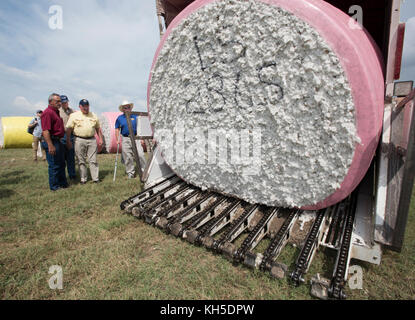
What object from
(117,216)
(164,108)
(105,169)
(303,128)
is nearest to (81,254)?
(117,216)

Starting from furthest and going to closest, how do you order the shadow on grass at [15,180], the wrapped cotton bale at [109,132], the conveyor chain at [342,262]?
the wrapped cotton bale at [109,132] < the shadow on grass at [15,180] < the conveyor chain at [342,262]

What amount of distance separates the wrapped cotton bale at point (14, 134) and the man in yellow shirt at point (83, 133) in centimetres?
1034

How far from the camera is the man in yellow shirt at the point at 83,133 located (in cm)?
461

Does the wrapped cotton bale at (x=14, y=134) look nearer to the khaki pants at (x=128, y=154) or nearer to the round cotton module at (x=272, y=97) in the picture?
the khaki pants at (x=128, y=154)

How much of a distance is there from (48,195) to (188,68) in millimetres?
3720

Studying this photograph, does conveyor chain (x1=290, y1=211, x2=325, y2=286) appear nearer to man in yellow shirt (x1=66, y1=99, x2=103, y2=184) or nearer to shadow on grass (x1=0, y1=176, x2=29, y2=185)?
man in yellow shirt (x1=66, y1=99, x2=103, y2=184)

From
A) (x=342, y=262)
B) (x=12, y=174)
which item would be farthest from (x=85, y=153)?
(x=342, y=262)

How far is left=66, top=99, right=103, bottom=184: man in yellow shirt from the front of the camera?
15.1 ft

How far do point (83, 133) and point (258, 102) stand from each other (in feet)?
13.0

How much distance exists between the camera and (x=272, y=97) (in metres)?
2.06

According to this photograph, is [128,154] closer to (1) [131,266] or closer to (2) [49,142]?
(2) [49,142]

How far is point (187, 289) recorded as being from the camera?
1807mm

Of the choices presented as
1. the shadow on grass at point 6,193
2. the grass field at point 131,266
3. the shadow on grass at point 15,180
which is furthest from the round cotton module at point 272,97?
the shadow on grass at point 15,180

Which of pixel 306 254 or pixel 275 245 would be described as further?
pixel 275 245
